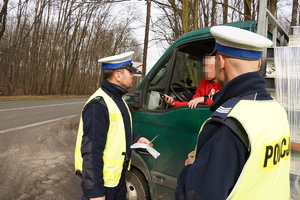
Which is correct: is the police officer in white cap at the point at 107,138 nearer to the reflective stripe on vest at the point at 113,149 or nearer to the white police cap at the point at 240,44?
the reflective stripe on vest at the point at 113,149

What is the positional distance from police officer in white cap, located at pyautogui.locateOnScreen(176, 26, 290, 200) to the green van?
1.25 meters

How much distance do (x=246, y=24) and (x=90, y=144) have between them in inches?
72.9

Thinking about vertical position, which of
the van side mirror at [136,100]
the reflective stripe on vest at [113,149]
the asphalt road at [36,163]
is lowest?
the asphalt road at [36,163]

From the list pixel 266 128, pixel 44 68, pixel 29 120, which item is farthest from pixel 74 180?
pixel 44 68

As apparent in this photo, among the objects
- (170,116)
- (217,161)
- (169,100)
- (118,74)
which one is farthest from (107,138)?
(217,161)

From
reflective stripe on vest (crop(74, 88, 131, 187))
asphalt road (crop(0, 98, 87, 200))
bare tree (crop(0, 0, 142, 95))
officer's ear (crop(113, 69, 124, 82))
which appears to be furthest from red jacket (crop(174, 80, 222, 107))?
bare tree (crop(0, 0, 142, 95))

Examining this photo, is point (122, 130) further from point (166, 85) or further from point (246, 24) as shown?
point (246, 24)

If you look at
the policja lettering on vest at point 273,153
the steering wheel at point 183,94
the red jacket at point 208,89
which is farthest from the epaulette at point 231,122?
the steering wheel at point 183,94

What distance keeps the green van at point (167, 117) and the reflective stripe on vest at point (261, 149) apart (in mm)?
1256

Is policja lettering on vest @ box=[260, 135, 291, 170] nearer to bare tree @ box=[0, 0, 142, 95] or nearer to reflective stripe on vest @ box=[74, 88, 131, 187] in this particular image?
reflective stripe on vest @ box=[74, 88, 131, 187]

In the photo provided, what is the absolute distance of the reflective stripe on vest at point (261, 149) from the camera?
3.18 feet

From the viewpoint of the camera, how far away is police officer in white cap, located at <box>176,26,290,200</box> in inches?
37.8

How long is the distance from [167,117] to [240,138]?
1730 millimetres

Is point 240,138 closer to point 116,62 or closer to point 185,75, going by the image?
point 116,62
